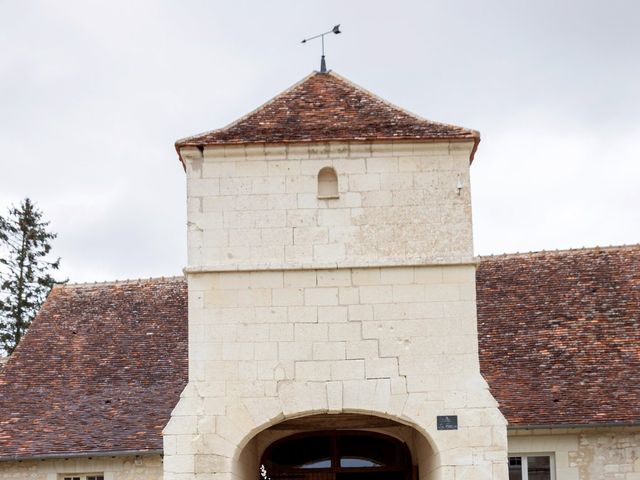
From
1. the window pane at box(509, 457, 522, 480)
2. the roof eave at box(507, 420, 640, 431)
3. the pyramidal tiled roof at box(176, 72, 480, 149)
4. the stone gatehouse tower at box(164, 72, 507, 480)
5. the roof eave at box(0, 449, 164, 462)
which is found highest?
the pyramidal tiled roof at box(176, 72, 480, 149)

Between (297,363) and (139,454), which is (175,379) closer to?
(139,454)

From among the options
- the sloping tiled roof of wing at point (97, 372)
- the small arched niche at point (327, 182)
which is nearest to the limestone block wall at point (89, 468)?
the sloping tiled roof of wing at point (97, 372)

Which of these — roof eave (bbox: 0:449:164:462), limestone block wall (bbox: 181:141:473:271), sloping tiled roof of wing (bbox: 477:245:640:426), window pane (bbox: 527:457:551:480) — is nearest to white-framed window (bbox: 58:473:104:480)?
roof eave (bbox: 0:449:164:462)

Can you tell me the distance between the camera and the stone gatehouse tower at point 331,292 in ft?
34.5

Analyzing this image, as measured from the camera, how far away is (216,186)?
36.0 ft

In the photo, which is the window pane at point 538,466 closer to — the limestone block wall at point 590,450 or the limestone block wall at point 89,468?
the limestone block wall at point 590,450

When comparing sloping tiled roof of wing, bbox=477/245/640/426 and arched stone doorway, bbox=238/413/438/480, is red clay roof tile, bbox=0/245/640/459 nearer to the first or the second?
sloping tiled roof of wing, bbox=477/245/640/426

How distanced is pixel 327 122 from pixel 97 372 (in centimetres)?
826

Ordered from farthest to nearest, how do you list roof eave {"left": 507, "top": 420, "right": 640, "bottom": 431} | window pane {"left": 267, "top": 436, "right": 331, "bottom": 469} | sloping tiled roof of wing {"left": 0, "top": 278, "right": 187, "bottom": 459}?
1. sloping tiled roof of wing {"left": 0, "top": 278, "right": 187, "bottom": 459}
2. roof eave {"left": 507, "top": 420, "right": 640, "bottom": 431}
3. window pane {"left": 267, "top": 436, "right": 331, "bottom": 469}

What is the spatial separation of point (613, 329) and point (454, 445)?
23.4 feet

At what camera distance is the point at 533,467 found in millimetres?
15891

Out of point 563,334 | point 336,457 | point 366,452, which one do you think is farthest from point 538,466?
point 336,457

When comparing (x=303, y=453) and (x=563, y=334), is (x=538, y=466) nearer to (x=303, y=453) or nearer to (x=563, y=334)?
(x=563, y=334)

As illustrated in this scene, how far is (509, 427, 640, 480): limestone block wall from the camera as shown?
50.9 ft
